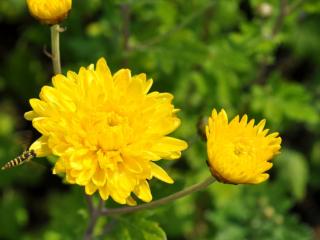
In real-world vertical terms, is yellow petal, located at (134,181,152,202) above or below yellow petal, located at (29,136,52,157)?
below

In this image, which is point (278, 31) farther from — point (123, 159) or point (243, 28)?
point (123, 159)

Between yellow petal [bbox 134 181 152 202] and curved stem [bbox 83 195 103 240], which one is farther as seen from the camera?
curved stem [bbox 83 195 103 240]

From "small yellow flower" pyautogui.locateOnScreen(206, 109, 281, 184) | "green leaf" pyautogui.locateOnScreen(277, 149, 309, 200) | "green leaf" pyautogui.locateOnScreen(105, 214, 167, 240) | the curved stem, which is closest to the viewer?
"small yellow flower" pyautogui.locateOnScreen(206, 109, 281, 184)

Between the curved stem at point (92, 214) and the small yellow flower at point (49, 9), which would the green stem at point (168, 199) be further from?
the small yellow flower at point (49, 9)

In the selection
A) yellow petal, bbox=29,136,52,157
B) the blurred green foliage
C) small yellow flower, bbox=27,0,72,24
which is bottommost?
the blurred green foliage

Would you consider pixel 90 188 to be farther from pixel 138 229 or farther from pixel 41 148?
pixel 138 229

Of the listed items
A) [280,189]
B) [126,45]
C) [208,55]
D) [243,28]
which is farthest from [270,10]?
[280,189]

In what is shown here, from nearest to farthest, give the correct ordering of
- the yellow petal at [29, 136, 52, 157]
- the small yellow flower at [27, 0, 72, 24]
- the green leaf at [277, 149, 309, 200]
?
the yellow petal at [29, 136, 52, 157]
the small yellow flower at [27, 0, 72, 24]
the green leaf at [277, 149, 309, 200]

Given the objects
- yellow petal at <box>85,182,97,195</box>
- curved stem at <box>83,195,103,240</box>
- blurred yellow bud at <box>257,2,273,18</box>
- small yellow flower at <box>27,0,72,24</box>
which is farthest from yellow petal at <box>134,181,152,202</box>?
blurred yellow bud at <box>257,2,273,18</box>

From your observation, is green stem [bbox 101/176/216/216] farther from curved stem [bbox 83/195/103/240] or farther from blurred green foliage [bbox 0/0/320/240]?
blurred green foliage [bbox 0/0/320/240]
